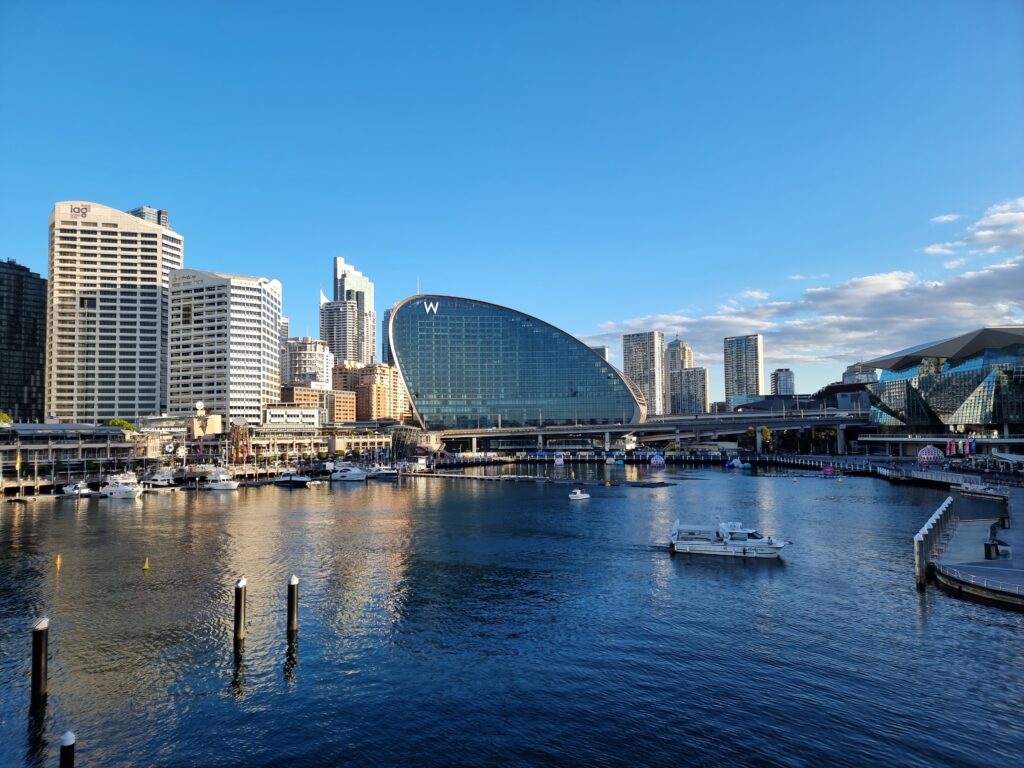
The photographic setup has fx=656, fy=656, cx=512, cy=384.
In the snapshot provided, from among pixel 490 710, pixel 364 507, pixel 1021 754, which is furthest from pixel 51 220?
pixel 1021 754

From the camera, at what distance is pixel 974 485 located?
7725cm

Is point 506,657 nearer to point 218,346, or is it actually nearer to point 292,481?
point 292,481

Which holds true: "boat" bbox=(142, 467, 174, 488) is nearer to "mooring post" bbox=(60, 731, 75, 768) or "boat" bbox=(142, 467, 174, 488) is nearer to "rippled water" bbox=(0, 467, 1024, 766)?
"rippled water" bbox=(0, 467, 1024, 766)

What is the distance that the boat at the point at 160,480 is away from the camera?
361 ft

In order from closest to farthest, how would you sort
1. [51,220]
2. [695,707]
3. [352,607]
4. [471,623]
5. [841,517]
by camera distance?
[695,707] → [471,623] → [352,607] → [841,517] → [51,220]

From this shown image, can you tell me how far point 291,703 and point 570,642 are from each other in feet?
40.4

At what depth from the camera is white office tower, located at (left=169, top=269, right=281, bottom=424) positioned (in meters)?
188

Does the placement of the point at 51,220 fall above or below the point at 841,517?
above

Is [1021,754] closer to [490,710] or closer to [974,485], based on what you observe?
[490,710]

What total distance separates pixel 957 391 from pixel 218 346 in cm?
18488

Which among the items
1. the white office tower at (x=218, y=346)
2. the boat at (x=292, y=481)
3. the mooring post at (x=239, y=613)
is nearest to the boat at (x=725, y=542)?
the mooring post at (x=239, y=613)

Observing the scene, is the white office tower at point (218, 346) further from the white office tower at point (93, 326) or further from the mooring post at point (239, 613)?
the mooring post at point (239, 613)

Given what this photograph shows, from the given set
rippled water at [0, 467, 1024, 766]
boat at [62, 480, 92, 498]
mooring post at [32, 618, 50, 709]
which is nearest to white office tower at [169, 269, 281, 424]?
boat at [62, 480, 92, 498]

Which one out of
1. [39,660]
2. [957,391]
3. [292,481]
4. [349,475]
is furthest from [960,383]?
[39,660]
